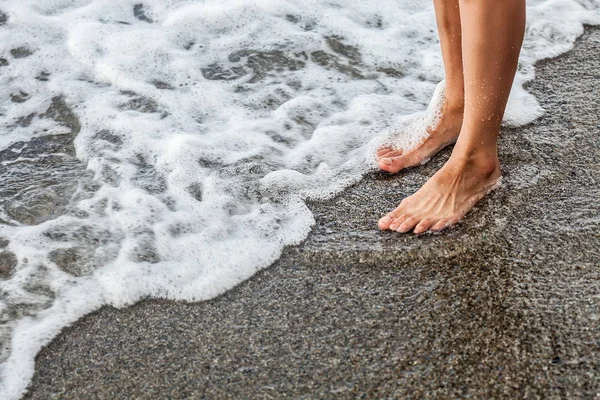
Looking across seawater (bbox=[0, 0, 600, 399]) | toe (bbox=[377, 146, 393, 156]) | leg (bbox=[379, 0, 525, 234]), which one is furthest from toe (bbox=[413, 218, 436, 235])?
toe (bbox=[377, 146, 393, 156])

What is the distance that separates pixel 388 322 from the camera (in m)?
1.78

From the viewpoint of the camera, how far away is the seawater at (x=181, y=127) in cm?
206

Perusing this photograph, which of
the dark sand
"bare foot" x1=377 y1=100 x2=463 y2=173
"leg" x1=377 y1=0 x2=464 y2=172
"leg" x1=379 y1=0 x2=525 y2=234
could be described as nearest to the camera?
the dark sand

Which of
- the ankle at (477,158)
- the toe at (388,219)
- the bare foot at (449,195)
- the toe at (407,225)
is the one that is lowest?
the toe at (388,219)

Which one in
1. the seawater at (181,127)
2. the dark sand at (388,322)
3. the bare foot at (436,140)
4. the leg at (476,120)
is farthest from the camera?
the bare foot at (436,140)

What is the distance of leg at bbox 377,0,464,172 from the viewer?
7.61ft

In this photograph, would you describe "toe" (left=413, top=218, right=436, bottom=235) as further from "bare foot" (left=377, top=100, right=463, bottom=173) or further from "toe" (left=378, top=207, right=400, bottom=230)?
"bare foot" (left=377, top=100, right=463, bottom=173)

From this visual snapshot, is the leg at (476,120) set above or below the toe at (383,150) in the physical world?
above

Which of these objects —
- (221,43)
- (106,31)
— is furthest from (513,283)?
(106,31)

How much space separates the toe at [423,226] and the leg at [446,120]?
362 mm

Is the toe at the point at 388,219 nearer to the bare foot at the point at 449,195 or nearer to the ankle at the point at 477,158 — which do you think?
the bare foot at the point at 449,195

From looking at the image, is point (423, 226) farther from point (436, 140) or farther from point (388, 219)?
point (436, 140)

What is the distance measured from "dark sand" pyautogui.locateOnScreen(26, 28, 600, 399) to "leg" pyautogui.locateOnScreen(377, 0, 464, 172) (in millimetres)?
248

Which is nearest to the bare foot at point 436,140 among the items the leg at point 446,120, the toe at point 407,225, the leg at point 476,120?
the leg at point 446,120
